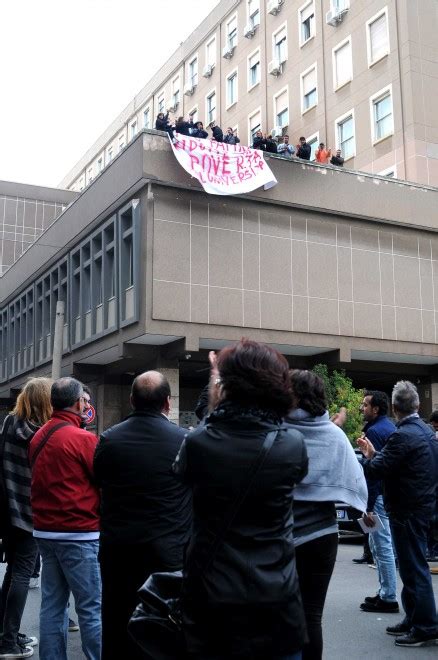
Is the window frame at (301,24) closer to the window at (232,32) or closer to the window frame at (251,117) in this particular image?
the window frame at (251,117)

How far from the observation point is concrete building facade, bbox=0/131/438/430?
22.8 metres

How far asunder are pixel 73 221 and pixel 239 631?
88.4 ft

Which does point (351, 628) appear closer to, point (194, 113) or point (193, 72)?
point (194, 113)

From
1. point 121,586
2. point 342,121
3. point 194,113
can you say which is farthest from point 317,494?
point 194,113

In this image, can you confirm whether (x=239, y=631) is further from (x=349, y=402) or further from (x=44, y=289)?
(x=44, y=289)

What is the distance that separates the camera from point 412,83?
2862 cm

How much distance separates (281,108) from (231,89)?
514 cm

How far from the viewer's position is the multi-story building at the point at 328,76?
2889cm

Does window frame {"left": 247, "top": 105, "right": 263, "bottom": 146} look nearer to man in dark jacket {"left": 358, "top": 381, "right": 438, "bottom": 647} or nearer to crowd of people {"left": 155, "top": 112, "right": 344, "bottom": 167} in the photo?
crowd of people {"left": 155, "top": 112, "right": 344, "bottom": 167}

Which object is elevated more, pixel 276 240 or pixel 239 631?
pixel 276 240

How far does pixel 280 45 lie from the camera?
36.2 metres

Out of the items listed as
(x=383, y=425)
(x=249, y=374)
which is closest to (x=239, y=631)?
(x=249, y=374)

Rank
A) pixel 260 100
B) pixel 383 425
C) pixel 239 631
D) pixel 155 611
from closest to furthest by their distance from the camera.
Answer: pixel 239 631 → pixel 155 611 → pixel 383 425 → pixel 260 100

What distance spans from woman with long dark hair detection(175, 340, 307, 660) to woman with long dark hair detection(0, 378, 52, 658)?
9.31 feet
